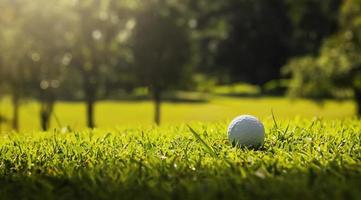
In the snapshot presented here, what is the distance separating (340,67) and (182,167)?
79.2ft

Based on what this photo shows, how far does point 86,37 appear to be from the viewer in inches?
1046

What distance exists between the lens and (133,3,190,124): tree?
28.1 metres

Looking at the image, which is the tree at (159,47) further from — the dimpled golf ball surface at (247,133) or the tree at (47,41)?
the dimpled golf ball surface at (247,133)

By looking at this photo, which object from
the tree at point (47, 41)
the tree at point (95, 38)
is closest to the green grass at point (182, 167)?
the tree at point (95, 38)

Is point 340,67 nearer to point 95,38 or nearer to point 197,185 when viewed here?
point 95,38

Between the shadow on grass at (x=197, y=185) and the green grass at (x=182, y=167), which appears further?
the green grass at (x=182, y=167)

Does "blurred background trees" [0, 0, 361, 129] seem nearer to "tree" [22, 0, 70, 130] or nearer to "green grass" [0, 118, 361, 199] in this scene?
"tree" [22, 0, 70, 130]

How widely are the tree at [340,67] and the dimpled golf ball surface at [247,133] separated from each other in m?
20.3

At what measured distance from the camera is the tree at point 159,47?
1107 inches

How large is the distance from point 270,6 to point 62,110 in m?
39.9

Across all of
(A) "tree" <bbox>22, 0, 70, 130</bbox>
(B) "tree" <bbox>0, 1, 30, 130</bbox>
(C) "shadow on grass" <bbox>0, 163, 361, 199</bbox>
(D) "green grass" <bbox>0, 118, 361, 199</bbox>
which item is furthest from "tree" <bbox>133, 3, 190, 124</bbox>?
(C) "shadow on grass" <bbox>0, 163, 361, 199</bbox>

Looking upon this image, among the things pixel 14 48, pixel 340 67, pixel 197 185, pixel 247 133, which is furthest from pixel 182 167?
pixel 340 67

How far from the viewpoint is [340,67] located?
91.0ft

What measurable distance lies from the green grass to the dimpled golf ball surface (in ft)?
0.45
